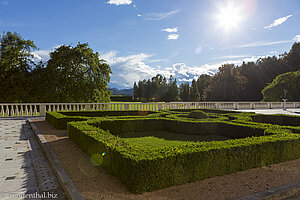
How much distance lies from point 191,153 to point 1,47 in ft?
91.2

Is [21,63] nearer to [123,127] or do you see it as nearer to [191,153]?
[123,127]

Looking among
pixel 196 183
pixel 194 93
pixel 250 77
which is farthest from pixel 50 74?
pixel 250 77

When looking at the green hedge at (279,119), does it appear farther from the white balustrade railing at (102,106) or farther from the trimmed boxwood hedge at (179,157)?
the white balustrade railing at (102,106)

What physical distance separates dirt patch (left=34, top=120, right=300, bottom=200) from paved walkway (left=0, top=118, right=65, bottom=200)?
1.45ft

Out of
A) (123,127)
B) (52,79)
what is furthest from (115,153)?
(52,79)

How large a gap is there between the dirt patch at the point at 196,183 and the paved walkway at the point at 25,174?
44 cm

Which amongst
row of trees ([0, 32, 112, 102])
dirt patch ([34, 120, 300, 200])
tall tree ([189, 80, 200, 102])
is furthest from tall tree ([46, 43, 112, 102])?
tall tree ([189, 80, 200, 102])

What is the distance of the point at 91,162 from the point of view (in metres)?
5.60

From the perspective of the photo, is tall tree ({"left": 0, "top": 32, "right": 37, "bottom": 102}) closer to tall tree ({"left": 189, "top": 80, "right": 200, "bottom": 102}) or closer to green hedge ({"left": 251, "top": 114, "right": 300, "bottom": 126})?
green hedge ({"left": 251, "top": 114, "right": 300, "bottom": 126})

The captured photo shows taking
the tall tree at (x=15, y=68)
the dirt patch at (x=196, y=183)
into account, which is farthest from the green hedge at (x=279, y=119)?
the tall tree at (x=15, y=68)

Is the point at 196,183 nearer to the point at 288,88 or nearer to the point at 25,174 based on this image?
the point at 25,174

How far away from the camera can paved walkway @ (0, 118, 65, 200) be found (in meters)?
4.03

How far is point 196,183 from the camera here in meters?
4.36

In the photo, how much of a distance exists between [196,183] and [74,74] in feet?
79.9
